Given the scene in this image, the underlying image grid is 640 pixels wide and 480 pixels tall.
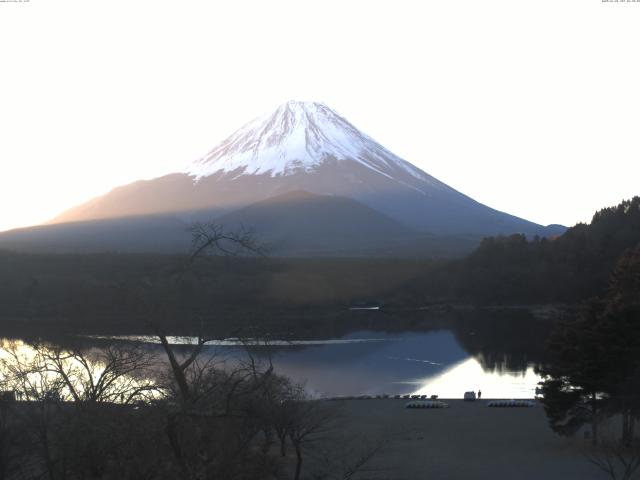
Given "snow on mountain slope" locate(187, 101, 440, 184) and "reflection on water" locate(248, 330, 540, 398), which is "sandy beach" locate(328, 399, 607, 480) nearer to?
"reflection on water" locate(248, 330, 540, 398)

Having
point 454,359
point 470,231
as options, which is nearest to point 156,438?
point 454,359

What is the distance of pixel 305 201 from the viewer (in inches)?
3398

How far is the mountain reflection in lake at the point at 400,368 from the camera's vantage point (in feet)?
54.5

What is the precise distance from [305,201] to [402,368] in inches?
2638

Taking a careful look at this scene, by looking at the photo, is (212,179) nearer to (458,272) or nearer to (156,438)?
(458,272)

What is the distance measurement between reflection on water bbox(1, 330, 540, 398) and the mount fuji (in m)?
43.8

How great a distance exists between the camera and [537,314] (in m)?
34.1

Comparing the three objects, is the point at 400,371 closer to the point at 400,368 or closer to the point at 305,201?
the point at 400,368

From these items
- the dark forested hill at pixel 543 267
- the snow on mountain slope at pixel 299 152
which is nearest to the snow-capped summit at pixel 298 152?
the snow on mountain slope at pixel 299 152

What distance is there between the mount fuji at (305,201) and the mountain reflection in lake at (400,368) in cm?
4381

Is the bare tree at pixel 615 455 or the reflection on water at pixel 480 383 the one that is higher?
the bare tree at pixel 615 455

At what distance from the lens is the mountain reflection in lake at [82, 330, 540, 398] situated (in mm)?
16625

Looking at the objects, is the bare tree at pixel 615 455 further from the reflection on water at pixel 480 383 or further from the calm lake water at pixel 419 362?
the reflection on water at pixel 480 383

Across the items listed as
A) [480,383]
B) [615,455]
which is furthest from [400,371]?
[615,455]
